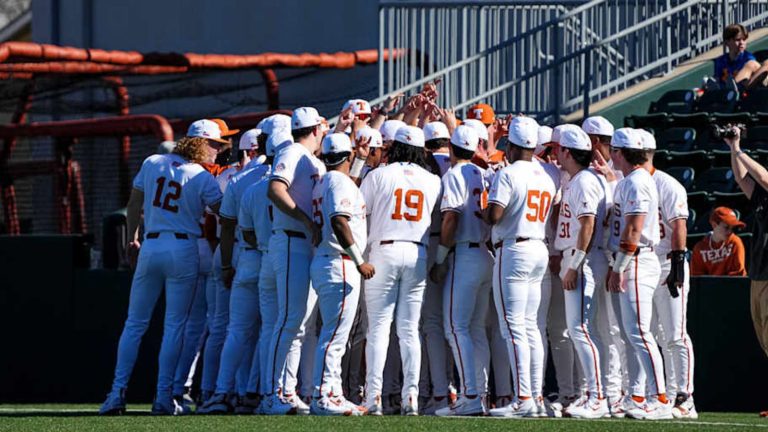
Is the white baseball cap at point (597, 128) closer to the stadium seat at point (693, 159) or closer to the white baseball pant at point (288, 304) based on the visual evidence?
the white baseball pant at point (288, 304)

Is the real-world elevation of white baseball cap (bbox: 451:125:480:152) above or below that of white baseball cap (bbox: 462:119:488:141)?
below

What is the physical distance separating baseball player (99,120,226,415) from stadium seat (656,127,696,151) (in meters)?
5.50

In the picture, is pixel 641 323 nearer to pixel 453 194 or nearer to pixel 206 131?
pixel 453 194

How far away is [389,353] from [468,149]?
1.68 m

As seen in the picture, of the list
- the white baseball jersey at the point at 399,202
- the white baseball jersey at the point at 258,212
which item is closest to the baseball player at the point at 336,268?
the white baseball jersey at the point at 399,202

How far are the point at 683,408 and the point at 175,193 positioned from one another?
3.81 metres

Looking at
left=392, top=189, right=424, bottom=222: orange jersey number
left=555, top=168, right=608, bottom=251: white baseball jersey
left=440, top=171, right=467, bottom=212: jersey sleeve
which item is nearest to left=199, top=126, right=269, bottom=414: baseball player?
left=392, top=189, right=424, bottom=222: orange jersey number

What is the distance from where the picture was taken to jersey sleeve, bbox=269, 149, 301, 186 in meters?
10.5

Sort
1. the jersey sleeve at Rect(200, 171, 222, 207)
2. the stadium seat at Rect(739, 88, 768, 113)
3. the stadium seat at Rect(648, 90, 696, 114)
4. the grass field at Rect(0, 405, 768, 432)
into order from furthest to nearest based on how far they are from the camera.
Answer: the stadium seat at Rect(648, 90, 696, 114)
the stadium seat at Rect(739, 88, 768, 113)
the jersey sleeve at Rect(200, 171, 222, 207)
the grass field at Rect(0, 405, 768, 432)

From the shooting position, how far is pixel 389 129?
11672mm

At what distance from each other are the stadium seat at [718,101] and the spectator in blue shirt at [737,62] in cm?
19

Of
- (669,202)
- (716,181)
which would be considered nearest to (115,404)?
(669,202)

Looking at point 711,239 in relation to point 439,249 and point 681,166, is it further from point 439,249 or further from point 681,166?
point 439,249

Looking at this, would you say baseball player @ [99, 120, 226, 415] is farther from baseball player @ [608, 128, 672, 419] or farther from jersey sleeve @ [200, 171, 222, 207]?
baseball player @ [608, 128, 672, 419]
